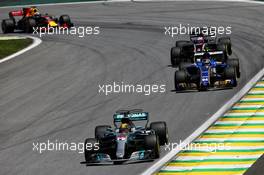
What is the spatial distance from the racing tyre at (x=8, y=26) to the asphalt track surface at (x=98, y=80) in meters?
3.88

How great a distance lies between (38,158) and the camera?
70.6 feet

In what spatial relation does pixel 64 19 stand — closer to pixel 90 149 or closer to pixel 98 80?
pixel 98 80

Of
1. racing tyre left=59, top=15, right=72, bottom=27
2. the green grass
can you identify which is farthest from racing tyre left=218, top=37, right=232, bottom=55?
racing tyre left=59, top=15, right=72, bottom=27

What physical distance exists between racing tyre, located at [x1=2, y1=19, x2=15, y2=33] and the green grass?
3960 mm

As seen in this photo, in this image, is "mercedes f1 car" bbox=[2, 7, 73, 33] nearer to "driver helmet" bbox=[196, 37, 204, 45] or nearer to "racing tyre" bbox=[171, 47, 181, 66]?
"racing tyre" bbox=[171, 47, 181, 66]

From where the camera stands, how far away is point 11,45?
42.3 metres

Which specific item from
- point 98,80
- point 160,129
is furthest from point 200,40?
point 160,129

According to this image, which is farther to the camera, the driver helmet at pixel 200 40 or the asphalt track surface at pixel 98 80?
the driver helmet at pixel 200 40

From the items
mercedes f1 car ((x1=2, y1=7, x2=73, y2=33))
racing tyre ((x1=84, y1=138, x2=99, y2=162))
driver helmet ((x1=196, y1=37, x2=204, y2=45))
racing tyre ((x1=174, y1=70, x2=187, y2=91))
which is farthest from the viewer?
mercedes f1 car ((x1=2, y1=7, x2=73, y2=33))

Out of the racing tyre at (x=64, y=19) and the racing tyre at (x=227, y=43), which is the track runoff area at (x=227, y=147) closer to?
the racing tyre at (x=227, y=43)

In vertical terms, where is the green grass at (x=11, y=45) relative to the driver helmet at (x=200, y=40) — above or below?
below

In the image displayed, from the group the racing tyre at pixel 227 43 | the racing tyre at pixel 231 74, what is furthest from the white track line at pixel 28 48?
the racing tyre at pixel 231 74

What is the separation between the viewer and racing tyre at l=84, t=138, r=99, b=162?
20594mm

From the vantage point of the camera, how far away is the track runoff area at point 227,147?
19797 mm
